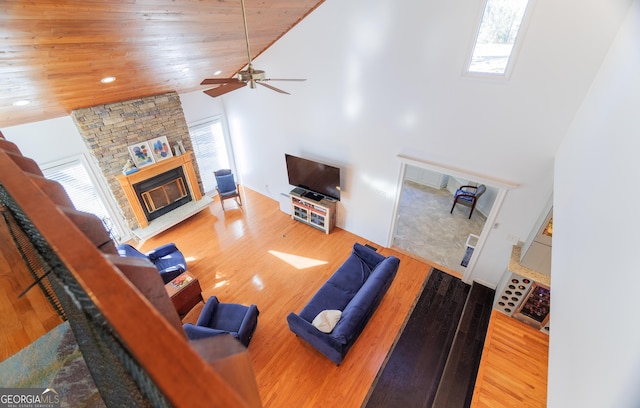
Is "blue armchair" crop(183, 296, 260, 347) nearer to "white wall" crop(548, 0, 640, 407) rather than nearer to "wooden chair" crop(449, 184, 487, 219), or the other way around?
"white wall" crop(548, 0, 640, 407)

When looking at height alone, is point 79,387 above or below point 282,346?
above

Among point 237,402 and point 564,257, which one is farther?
point 564,257

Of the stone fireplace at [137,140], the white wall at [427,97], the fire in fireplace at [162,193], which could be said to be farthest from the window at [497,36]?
the fire in fireplace at [162,193]

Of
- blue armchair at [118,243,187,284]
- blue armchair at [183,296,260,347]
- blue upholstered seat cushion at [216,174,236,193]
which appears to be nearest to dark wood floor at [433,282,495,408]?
blue armchair at [183,296,260,347]

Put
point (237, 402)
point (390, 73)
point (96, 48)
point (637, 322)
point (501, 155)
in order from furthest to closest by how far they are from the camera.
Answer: point (390, 73) → point (501, 155) → point (96, 48) → point (637, 322) → point (237, 402)

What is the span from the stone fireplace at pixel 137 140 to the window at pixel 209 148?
516 millimetres

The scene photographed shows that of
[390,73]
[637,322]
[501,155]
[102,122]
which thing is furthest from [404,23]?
[102,122]

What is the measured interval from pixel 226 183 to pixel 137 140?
2074 mm

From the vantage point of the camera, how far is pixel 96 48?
112 inches

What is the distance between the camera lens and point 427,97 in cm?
401

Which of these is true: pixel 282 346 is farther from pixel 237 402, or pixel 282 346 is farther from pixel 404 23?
pixel 404 23

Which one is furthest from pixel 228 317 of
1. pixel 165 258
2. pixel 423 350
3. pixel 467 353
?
pixel 467 353

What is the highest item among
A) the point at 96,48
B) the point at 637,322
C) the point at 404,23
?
the point at 404,23

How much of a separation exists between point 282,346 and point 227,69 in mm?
5114
